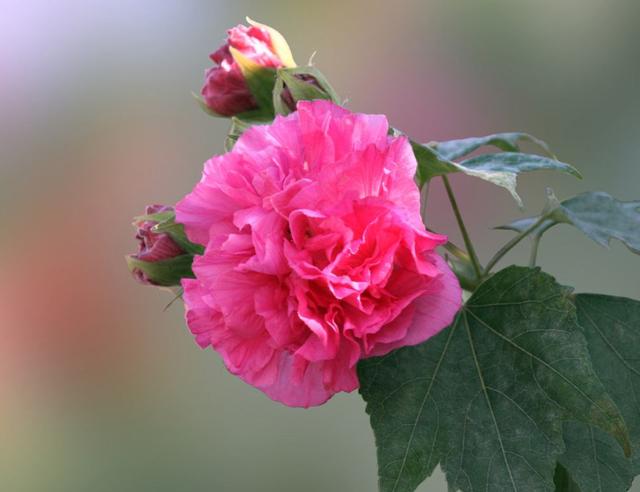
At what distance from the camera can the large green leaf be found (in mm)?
409

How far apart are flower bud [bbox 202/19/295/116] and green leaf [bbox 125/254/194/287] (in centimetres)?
12

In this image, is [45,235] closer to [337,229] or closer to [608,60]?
[608,60]

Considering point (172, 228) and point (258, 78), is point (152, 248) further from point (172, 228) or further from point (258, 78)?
point (258, 78)

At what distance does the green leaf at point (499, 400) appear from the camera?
1.19ft

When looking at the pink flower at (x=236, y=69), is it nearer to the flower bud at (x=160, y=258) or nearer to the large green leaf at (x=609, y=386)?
the flower bud at (x=160, y=258)

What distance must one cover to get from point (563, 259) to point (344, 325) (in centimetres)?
100

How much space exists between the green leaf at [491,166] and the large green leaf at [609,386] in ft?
0.29

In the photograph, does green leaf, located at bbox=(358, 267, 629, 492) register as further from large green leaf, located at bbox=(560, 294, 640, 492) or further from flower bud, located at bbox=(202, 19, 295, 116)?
flower bud, located at bbox=(202, 19, 295, 116)

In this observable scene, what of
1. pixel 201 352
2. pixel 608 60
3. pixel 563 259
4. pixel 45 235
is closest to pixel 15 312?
pixel 45 235

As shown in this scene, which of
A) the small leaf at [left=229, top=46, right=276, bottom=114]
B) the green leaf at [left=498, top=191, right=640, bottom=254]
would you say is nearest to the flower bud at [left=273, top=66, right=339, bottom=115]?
the small leaf at [left=229, top=46, right=276, bottom=114]

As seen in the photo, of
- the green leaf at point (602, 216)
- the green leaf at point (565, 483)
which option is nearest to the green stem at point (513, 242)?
Result: the green leaf at point (602, 216)

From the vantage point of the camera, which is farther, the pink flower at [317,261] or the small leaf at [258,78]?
the small leaf at [258,78]

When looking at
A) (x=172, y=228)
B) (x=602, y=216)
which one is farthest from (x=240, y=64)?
(x=602, y=216)

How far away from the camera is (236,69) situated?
494 mm
